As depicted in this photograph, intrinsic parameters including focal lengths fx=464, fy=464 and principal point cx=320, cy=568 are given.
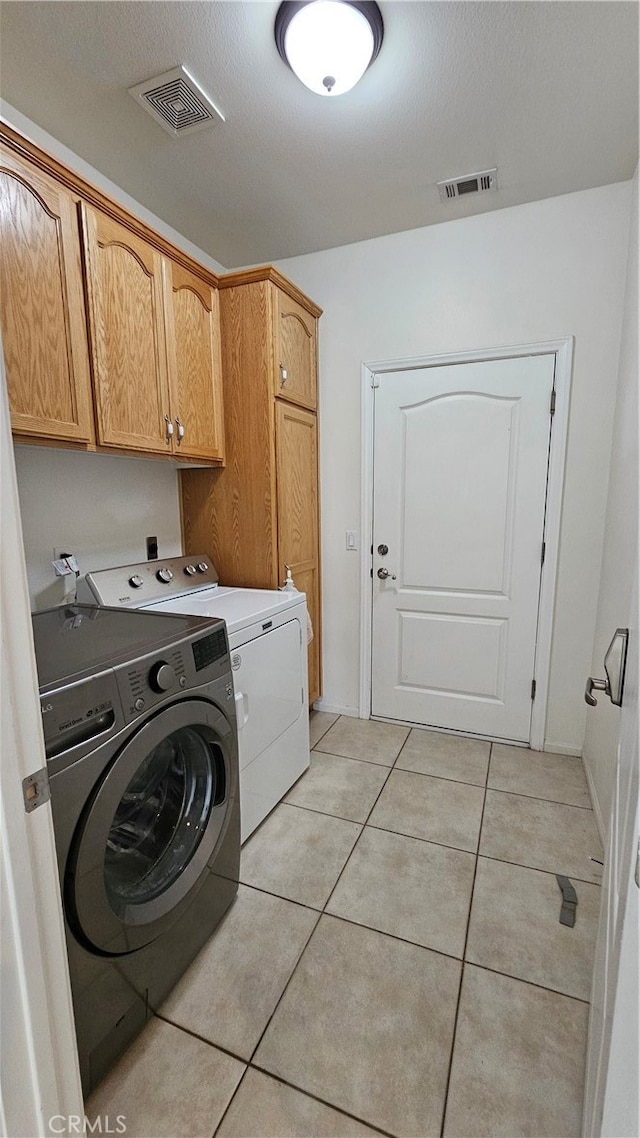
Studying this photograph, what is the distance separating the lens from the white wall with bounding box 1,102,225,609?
5.56 feet

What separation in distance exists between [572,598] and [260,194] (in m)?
2.35

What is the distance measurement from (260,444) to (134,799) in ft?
5.10

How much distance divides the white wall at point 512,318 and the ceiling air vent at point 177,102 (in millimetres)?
744

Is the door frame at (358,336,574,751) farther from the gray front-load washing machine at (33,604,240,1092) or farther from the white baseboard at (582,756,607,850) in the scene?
the gray front-load washing machine at (33,604,240,1092)

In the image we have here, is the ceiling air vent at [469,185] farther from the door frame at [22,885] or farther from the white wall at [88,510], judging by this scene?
the door frame at [22,885]

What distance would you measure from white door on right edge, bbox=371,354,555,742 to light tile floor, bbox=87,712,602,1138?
25.8 inches

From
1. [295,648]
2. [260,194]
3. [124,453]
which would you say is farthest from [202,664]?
[260,194]

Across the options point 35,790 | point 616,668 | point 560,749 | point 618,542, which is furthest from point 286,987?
point 618,542

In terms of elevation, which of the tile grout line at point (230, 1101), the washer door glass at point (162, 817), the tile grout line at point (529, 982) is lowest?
the tile grout line at point (230, 1101)

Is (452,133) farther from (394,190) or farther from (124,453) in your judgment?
(124,453)

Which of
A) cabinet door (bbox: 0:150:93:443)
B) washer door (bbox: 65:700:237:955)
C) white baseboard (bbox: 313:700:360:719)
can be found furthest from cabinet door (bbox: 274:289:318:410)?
white baseboard (bbox: 313:700:360:719)

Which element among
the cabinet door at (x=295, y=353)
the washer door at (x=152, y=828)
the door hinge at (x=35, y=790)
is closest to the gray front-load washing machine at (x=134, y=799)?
the washer door at (x=152, y=828)

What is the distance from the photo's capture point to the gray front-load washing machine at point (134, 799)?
95 cm

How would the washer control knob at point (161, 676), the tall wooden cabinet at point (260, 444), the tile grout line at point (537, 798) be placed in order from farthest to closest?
the tall wooden cabinet at point (260, 444), the tile grout line at point (537, 798), the washer control knob at point (161, 676)
